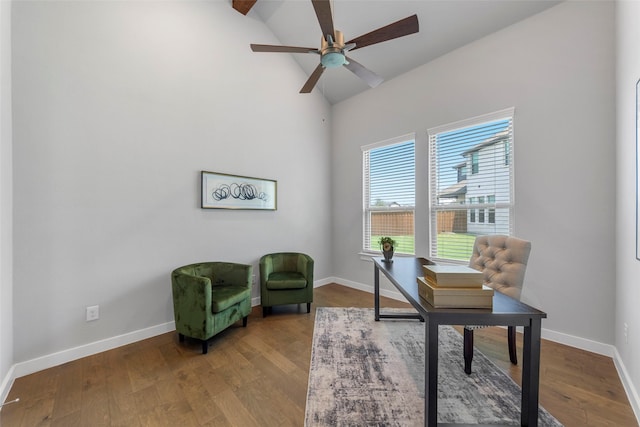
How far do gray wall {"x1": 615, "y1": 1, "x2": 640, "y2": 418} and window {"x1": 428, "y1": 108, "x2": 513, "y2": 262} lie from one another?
2.47 feet

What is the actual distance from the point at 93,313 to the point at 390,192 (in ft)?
12.1

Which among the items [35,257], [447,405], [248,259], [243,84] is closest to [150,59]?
[243,84]

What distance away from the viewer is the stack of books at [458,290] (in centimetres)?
114

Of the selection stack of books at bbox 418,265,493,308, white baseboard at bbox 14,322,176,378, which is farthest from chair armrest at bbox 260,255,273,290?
stack of books at bbox 418,265,493,308

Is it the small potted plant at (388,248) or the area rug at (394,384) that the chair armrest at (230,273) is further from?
the small potted plant at (388,248)

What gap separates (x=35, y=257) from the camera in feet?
6.39

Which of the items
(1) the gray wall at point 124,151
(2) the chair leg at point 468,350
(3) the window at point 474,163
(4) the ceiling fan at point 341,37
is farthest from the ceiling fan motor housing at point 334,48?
(2) the chair leg at point 468,350

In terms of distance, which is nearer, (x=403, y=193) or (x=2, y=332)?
(x=2, y=332)

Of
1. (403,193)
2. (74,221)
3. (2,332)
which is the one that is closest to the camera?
(2,332)

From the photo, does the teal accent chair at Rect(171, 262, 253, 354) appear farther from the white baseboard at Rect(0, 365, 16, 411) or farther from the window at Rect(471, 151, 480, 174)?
the window at Rect(471, 151, 480, 174)

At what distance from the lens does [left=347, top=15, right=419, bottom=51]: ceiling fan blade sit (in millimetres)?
1815

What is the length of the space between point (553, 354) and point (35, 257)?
14.5ft

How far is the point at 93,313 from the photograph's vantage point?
2184 millimetres

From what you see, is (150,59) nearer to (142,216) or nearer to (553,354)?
(142,216)
